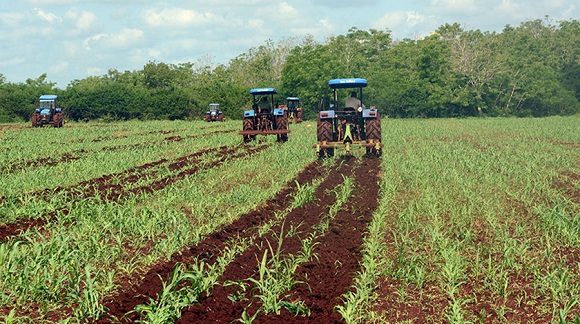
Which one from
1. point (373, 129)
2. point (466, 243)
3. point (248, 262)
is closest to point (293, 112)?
point (373, 129)

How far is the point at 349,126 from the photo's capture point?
693 inches

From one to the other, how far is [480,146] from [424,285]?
1741cm

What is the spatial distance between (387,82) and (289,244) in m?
50.7

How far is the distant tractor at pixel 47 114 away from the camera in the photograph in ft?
118

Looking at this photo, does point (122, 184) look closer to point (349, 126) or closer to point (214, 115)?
point (349, 126)

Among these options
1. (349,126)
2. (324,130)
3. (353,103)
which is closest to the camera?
(324,130)

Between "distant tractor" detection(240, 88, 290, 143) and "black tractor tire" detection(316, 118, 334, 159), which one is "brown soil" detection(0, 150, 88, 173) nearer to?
"distant tractor" detection(240, 88, 290, 143)

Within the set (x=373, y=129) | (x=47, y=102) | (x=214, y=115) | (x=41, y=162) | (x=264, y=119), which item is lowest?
(x=41, y=162)

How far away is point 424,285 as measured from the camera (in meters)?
6.29

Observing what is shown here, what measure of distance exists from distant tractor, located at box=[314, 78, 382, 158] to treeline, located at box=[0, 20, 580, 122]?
32247 millimetres

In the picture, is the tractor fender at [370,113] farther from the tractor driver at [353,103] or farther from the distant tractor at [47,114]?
the distant tractor at [47,114]

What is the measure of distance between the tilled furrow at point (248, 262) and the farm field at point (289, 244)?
2cm

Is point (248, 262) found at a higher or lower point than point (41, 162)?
lower

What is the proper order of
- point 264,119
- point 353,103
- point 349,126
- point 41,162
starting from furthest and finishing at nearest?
point 264,119 < point 353,103 < point 349,126 < point 41,162
